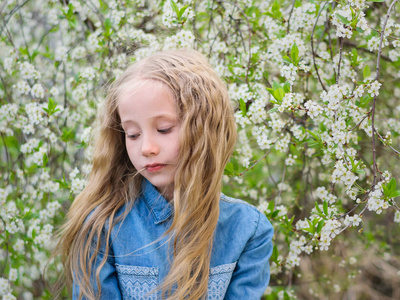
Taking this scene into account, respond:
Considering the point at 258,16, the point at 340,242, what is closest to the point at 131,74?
the point at 258,16

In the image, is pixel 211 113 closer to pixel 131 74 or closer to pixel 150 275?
pixel 131 74

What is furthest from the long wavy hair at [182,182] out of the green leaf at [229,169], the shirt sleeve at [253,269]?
the green leaf at [229,169]

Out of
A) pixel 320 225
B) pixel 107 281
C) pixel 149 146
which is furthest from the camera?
pixel 320 225

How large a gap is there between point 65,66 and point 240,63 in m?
0.90

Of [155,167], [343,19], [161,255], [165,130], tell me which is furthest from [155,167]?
[343,19]

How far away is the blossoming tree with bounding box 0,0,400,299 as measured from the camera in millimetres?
1474

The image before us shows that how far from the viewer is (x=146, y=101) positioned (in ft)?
3.82

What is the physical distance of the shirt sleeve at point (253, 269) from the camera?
1310 mm

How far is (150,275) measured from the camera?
1274 mm

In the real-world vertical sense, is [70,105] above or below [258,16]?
below

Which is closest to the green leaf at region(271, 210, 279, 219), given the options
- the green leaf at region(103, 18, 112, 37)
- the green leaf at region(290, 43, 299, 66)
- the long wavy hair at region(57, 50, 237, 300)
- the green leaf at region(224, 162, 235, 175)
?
the green leaf at region(224, 162, 235, 175)

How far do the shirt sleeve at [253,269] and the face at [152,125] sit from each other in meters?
0.36

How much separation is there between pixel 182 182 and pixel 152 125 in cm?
18

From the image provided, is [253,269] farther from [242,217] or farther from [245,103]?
[245,103]
